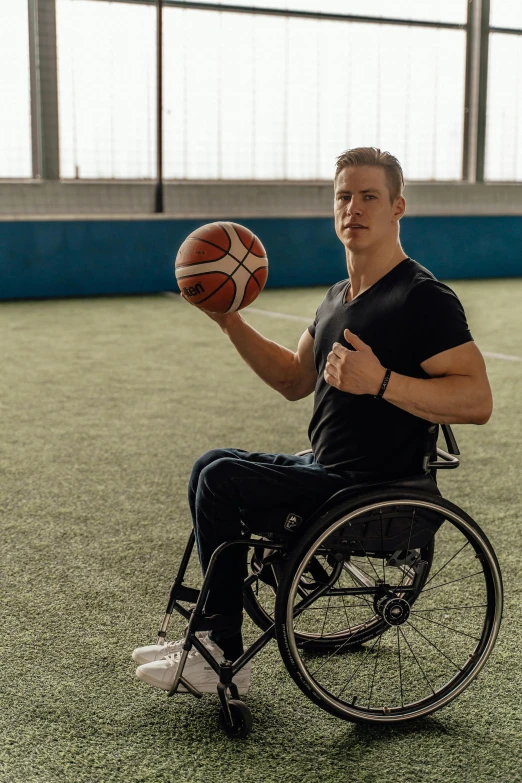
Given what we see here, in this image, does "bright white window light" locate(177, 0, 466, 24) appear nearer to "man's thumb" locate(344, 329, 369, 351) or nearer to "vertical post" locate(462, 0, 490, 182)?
"vertical post" locate(462, 0, 490, 182)

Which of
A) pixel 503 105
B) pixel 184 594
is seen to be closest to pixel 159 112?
pixel 503 105

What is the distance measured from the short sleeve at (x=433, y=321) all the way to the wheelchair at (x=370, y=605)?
7.5 inches

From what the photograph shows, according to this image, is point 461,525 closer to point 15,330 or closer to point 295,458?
point 295,458

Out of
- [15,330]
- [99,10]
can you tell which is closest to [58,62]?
[99,10]

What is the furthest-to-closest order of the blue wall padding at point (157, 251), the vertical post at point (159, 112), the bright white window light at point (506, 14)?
the bright white window light at point (506, 14) → the blue wall padding at point (157, 251) → the vertical post at point (159, 112)

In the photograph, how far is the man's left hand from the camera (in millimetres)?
1745

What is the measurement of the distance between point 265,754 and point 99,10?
9.10m

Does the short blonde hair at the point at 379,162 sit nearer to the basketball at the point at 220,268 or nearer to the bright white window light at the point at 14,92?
the basketball at the point at 220,268

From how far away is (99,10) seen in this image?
9336mm

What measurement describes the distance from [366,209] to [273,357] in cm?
47

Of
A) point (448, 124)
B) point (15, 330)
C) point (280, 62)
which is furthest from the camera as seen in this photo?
point (448, 124)

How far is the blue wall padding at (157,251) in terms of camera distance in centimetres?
899

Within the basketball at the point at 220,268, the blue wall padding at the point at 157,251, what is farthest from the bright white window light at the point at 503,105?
the basketball at the point at 220,268

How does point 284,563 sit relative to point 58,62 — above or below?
below
